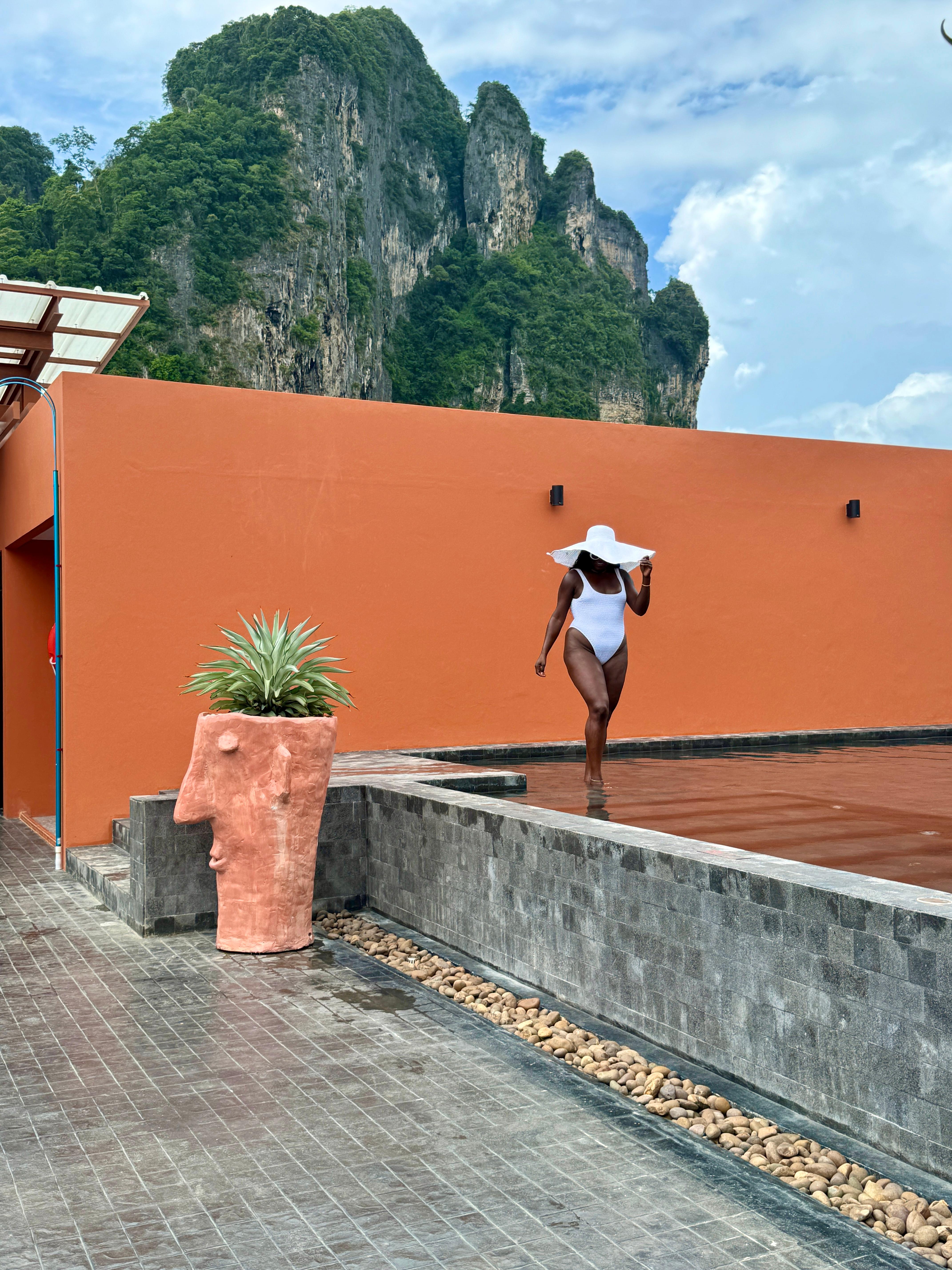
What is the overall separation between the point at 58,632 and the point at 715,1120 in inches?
235

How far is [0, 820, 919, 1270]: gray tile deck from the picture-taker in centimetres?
261

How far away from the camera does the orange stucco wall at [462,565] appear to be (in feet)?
26.6

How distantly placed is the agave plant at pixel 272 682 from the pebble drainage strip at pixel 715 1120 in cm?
135

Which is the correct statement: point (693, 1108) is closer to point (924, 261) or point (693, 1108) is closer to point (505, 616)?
point (505, 616)

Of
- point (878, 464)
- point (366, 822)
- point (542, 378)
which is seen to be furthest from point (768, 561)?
point (542, 378)

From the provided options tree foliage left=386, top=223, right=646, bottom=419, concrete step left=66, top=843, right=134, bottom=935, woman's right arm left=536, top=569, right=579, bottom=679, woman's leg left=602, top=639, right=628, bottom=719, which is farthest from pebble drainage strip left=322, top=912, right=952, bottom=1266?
tree foliage left=386, top=223, right=646, bottom=419

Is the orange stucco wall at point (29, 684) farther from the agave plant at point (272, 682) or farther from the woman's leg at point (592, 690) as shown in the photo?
the woman's leg at point (592, 690)

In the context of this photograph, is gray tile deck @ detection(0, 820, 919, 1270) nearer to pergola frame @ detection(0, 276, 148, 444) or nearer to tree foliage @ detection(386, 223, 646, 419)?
→ pergola frame @ detection(0, 276, 148, 444)

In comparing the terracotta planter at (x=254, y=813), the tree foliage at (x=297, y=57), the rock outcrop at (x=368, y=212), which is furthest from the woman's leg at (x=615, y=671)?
the tree foliage at (x=297, y=57)

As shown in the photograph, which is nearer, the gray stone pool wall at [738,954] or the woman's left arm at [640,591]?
the gray stone pool wall at [738,954]

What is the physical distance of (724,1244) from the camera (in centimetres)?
260

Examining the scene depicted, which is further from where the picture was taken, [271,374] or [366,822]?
[271,374]

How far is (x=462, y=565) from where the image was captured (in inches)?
381

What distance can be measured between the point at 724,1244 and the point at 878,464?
10337 millimetres
